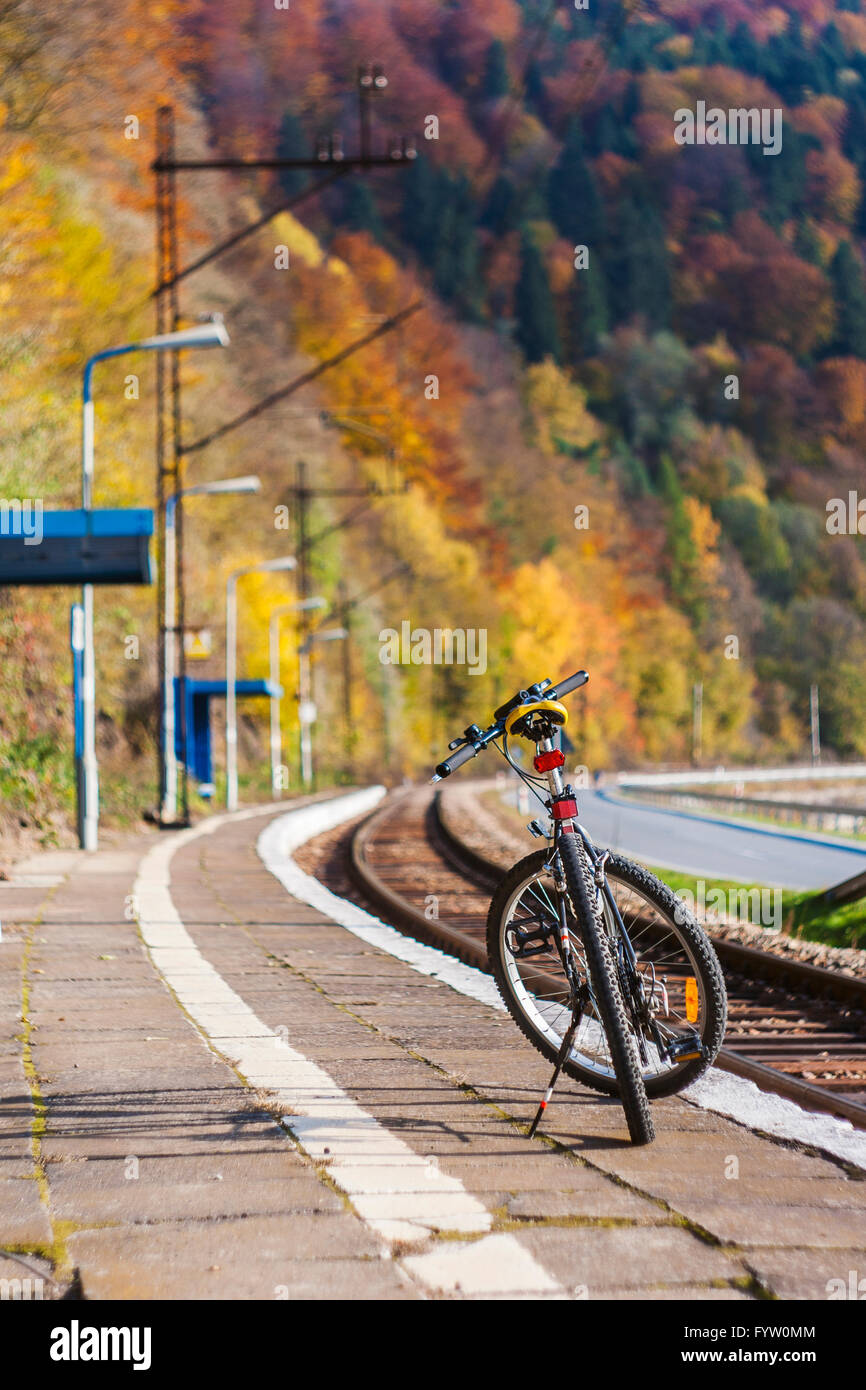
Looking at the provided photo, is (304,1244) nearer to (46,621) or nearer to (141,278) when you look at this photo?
(46,621)

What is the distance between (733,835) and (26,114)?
23358mm

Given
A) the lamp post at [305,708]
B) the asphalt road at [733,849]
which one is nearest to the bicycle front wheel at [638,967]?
the asphalt road at [733,849]

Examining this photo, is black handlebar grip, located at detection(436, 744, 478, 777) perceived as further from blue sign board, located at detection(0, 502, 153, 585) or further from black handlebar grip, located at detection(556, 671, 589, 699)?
blue sign board, located at detection(0, 502, 153, 585)

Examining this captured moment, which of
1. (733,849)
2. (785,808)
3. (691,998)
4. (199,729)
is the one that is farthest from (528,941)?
(785,808)

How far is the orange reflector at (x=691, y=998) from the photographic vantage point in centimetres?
516

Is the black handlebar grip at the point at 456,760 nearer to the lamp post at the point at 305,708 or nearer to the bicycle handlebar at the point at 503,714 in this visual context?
the bicycle handlebar at the point at 503,714

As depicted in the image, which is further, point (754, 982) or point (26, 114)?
point (26, 114)

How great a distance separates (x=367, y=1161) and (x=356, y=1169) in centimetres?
11

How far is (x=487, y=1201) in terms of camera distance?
4.27 meters

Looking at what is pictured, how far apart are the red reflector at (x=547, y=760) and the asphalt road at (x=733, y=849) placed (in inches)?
594

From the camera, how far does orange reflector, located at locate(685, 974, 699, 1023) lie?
5.16 m

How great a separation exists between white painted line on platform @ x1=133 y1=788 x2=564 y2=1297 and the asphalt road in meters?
13.6

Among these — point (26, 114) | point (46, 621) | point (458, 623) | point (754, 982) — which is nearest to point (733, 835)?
point (46, 621)

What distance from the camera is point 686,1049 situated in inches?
205
